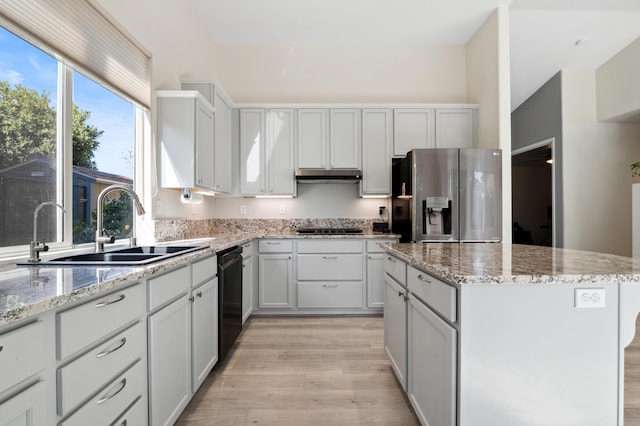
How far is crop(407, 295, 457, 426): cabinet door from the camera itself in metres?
1.20

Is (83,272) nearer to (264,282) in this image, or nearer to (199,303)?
(199,303)

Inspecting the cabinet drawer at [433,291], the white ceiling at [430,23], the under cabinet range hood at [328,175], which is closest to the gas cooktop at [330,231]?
the under cabinet range hood at [328,175]

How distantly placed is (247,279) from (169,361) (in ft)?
5.33

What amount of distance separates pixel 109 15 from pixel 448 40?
12.2 feet

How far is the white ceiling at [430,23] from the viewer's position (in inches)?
131

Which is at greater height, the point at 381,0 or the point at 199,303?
the point at 381,0

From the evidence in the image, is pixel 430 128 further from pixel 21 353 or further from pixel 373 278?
pixel 21 353

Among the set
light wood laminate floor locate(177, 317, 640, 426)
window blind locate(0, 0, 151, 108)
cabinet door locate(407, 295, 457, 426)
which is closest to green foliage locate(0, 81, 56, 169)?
window blind locate(0, 0, 151, 108)

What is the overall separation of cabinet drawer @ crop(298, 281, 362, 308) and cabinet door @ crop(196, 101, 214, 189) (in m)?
1.52

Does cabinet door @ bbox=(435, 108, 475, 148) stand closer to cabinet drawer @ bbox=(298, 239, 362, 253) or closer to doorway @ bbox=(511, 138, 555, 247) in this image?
cabinet drawer @ bbox=(298, 239, 362, 253)

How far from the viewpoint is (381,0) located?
10.6ft

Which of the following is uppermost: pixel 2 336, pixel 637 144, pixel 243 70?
pixel 243 70

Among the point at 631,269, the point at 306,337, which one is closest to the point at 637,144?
the point at 631,269

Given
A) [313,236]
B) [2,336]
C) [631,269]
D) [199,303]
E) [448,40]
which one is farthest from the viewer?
[448,40]
